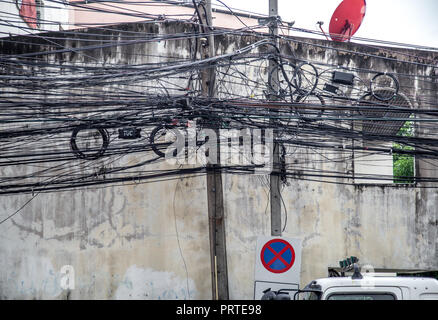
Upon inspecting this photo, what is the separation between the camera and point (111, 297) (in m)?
12.7

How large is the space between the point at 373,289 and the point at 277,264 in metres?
1.47

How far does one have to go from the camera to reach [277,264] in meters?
8.74

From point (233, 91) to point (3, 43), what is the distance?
5129mm

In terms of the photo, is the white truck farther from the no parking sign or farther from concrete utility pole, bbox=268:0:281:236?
concrete utility pole, bbox=268:0:281:236

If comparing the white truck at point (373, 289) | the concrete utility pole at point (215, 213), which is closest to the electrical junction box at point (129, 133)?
the concrete utility pole at point (215, 213)

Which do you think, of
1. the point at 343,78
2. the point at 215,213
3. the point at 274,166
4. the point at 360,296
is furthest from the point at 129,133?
the point at 360,296

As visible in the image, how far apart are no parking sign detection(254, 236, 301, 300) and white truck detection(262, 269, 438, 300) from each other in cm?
76

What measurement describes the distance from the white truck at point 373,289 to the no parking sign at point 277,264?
76 centimetres

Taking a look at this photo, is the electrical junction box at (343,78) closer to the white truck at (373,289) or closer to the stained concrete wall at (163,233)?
the stained concrete wall at (163,233)

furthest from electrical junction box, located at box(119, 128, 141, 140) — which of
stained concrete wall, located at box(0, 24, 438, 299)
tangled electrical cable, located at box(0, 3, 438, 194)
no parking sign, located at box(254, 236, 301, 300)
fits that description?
no parking sign, located at box(254, 236, 301, 300)

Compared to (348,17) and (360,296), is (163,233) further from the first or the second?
(348,17)

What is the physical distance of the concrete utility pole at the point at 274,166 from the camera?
9812mm

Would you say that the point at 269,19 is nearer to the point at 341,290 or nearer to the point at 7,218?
the point at 341,290

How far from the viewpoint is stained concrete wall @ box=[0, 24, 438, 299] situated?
12.8m
